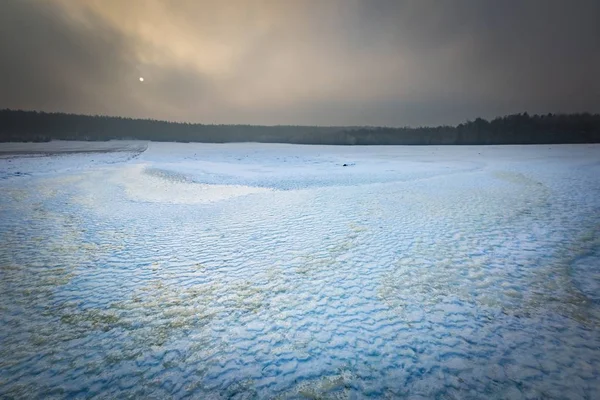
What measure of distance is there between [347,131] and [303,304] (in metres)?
84.1

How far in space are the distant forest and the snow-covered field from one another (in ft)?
214

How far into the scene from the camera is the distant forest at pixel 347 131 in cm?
5997

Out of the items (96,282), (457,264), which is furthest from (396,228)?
(96,282)

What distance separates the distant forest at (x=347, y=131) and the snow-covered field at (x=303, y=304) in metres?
65.2

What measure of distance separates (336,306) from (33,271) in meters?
5.81

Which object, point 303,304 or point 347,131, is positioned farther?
point 347,131

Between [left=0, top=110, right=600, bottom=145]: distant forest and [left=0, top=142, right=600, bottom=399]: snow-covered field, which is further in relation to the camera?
[left=0, top=110, right=600, bottom=145]: distant forest

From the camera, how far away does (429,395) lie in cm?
254

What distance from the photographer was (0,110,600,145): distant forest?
59969 mm

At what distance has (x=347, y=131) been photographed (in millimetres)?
83062

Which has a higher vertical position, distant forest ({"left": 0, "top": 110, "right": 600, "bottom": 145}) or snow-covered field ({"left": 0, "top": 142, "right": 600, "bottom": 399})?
distant forest ({"left": 0, "top": 110, "right": 600, "bottom": 145})

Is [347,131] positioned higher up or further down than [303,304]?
higher up

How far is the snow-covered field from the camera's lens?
8.89 ft

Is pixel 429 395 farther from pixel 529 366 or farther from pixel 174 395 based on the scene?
pixel 174 395
